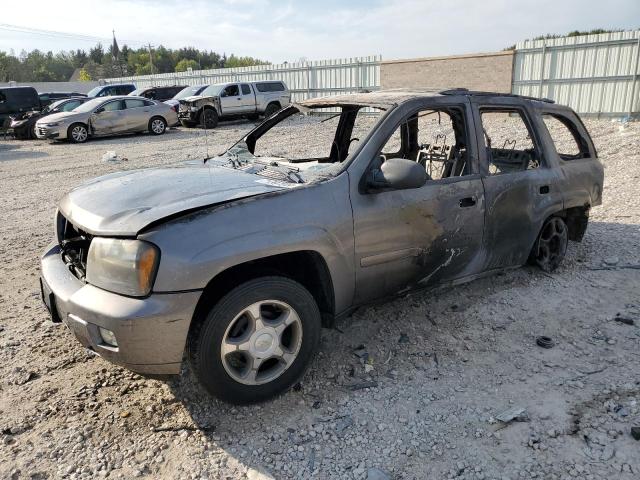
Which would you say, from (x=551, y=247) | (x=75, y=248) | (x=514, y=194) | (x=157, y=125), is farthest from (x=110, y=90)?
(x=514, y=194)

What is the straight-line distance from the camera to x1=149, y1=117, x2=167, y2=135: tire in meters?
18.4

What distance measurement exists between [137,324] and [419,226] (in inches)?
74.9

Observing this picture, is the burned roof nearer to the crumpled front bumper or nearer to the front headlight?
the front headlight

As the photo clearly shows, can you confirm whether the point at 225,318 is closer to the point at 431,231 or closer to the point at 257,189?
the point at 257,189

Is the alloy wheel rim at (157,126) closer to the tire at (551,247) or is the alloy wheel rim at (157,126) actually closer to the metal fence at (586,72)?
the metal fence at (586,72)

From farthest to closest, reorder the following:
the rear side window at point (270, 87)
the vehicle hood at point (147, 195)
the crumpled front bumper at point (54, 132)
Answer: the rear side window at point (270, 87) < the crumpled front bumper at point (54, 132) < the vehicle hood at point (147, 195)

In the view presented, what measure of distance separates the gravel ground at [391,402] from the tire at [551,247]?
0.69ft

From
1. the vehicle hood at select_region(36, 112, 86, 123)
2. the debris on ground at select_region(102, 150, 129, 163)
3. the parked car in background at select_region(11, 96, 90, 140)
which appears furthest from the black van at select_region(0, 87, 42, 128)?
the debris on ground at select_region(102, 150, 129, 163)

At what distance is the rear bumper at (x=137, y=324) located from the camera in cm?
245

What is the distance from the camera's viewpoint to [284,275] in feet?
9.80

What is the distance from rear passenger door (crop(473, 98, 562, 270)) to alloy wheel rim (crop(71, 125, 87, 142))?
1571cm

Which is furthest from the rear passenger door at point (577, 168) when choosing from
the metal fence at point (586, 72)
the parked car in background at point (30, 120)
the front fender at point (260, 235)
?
the parked car in background at point (30, 120)

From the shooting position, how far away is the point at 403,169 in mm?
3070

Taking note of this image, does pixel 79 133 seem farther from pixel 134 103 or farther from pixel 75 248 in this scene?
pixel 75 248
